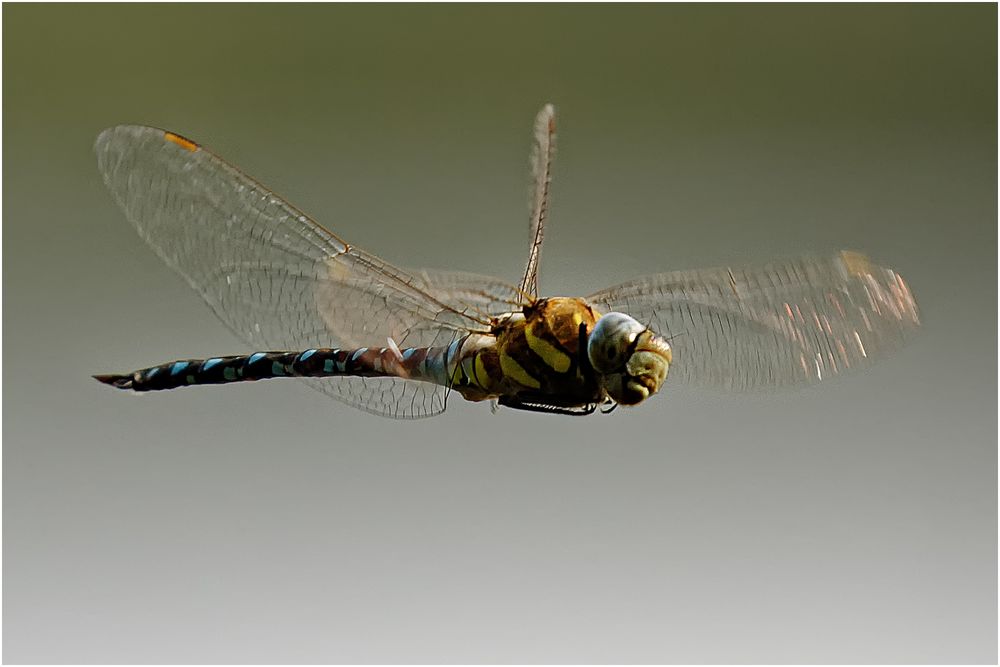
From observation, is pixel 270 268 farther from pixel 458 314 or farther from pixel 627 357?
pixel 627 357

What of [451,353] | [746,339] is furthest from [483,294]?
[746,339]

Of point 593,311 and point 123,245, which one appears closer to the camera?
point 593,311

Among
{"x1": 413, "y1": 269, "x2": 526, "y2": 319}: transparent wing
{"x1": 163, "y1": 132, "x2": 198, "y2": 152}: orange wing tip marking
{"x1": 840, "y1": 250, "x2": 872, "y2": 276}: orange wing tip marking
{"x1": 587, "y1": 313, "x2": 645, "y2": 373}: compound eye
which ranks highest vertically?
{"x1": 163, "y1": 132, "x2": 198, "y2": 152}: orange wing tip marking

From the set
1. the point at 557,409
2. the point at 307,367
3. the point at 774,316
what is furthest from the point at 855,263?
the point at 307,367

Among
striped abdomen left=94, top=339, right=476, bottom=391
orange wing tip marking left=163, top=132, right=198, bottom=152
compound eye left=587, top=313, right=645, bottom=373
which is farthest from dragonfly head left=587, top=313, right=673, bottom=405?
orange wing tip marking left=163, top=132, right=198, bottom=152

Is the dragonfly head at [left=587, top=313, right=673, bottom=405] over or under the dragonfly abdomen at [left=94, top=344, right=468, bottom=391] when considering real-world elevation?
under

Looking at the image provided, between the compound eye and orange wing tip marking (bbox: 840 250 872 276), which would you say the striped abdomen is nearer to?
the compound eye

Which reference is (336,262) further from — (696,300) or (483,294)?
(696,300)
